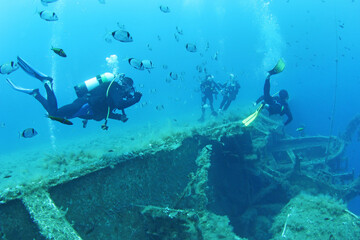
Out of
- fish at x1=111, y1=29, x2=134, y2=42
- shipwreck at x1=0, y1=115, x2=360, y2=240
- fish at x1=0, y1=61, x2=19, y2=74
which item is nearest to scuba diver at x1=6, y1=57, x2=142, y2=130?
fish at x1=0, y1=61, x2=19, y2=74

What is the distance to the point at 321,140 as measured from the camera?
12102 millimetres

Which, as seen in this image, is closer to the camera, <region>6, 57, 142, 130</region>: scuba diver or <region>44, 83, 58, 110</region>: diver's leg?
<region>6, 57, 142, 130</region>: scuba diver

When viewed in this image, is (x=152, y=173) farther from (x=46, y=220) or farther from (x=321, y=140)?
(x=321, y=140)

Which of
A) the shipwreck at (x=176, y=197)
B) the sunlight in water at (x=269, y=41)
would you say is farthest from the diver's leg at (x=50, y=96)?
the sunlight in water at (x=269, y=41)

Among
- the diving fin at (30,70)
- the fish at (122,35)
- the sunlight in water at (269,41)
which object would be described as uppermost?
the sunlight in water at (269,41)

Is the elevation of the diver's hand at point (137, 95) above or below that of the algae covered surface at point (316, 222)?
above

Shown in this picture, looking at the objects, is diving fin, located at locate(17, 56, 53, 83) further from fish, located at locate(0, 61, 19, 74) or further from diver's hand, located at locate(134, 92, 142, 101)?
diver's hand, located at locate(134, 92, 142, 101)

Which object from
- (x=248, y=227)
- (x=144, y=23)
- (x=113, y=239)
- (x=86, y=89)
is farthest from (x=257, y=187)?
(x=144, y=23)

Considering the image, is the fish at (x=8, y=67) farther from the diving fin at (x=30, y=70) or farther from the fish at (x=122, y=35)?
the fish at (x=122, y=35)

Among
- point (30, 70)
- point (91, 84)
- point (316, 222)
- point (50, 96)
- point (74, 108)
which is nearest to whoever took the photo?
point (316, 222)

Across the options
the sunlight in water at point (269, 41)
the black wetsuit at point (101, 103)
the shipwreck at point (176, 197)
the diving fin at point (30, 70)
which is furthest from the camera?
the sunlight in water at point (269, 41)

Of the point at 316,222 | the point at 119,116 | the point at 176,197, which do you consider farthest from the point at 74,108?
the point at 316,222

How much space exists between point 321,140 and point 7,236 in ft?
44.9

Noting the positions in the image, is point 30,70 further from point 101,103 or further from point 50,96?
point 101,103
